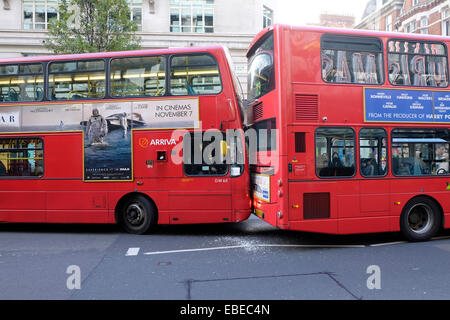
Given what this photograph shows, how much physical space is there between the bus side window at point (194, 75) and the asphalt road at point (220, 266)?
10.9ft

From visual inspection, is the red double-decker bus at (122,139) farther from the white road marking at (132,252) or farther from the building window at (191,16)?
the building window at (191,16)

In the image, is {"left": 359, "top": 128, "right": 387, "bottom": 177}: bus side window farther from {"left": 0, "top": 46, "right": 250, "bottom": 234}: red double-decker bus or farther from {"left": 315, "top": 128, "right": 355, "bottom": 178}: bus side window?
{"left": 0, "top": 46, "right": 250, "bottom": 234}: red double-decker bus

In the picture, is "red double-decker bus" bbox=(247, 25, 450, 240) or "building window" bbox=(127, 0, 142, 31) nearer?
"red double-decker bus" bbox=(247, 25, 450, 240)

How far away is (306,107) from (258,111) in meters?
1.32

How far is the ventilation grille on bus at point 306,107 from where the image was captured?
693cm

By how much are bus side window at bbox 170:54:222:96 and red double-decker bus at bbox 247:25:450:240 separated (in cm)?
108

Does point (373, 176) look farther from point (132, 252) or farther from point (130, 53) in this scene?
point (130, 53)

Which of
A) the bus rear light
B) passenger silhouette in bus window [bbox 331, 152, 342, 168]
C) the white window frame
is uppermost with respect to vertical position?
the white window frame

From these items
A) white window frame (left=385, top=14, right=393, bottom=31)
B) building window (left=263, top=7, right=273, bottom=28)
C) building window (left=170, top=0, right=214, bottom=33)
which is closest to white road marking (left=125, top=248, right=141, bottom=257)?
building window (left=170, top=0, right=214, bottom=33)

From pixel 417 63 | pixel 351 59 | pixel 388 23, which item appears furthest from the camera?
pixel 388 23

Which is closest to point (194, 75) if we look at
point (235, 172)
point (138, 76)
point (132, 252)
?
point (138, 76)

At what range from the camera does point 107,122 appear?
28.0 feet

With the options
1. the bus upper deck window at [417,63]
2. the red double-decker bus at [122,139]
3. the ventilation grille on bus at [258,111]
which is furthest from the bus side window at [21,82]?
the bus upper deck window at [417,63]

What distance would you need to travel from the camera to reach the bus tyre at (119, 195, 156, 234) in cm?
846
